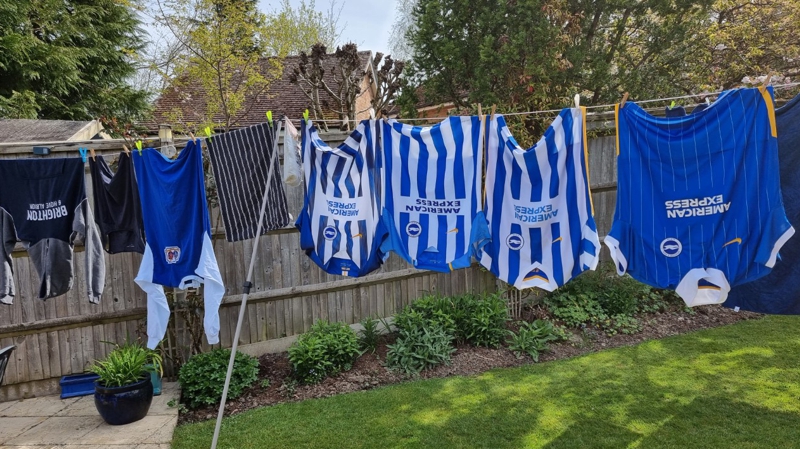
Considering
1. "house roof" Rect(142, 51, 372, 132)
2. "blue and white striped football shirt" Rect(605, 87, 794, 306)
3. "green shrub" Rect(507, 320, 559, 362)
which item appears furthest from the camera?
"house roof" Rect(142, 51, 372, 132)

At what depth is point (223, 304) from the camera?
507 cm

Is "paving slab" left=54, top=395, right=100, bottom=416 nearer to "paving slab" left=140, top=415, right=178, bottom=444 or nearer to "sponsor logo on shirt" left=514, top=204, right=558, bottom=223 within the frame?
"paving slab" left=140, top=415, right=178, bottom=444

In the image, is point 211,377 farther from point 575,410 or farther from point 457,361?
point 575,410

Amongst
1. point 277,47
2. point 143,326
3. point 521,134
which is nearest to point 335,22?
point 277,47

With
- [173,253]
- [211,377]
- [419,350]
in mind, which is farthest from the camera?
[419,350]

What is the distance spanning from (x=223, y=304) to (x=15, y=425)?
1892mm

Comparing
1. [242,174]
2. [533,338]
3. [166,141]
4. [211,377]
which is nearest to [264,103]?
[166,141]

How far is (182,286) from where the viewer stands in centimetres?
389

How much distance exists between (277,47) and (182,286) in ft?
30.2

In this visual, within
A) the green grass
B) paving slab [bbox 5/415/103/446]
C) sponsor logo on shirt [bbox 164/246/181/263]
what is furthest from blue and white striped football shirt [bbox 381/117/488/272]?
paving slab [bbox 5/415/103/446]

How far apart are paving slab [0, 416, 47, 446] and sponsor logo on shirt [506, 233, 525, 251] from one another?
13.6 ft

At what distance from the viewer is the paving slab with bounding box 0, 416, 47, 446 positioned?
3914 mm

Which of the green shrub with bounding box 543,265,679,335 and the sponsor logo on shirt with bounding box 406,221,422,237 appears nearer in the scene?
the sponsor logo on shirt with bounding box 406,221,422,237

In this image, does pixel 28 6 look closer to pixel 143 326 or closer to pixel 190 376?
pixel 143 326
